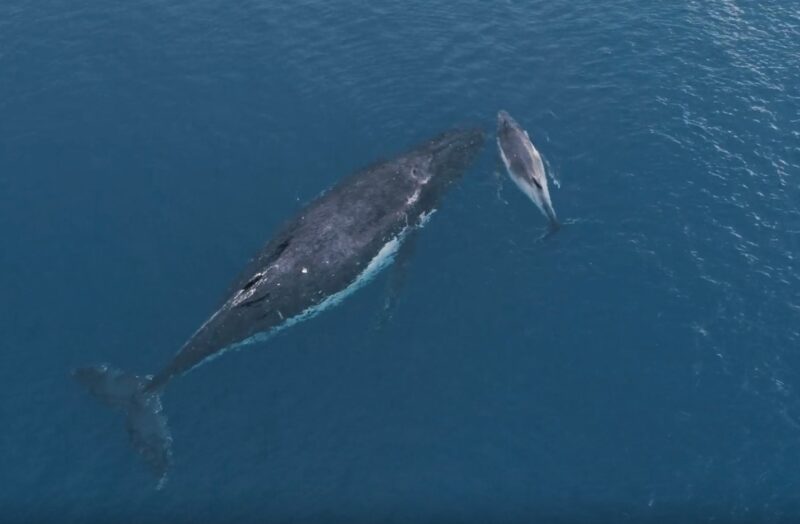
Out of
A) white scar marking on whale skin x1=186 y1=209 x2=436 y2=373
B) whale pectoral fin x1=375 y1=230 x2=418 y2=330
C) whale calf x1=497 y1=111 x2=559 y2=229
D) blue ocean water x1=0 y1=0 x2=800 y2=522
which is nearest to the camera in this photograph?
blue ocean water x1=0 y1=0 x2=800 y2=522

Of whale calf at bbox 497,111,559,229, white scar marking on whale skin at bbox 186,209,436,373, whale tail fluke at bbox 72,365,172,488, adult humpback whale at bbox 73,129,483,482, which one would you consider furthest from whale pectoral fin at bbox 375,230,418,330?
whale tail fluke at bbox 72,365,172,488

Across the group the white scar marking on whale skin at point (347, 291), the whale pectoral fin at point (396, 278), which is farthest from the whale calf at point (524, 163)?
the whale pectoral fin at point (396, 278)

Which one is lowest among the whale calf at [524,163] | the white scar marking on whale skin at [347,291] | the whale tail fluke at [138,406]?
the whale tail fluke at [138,406]

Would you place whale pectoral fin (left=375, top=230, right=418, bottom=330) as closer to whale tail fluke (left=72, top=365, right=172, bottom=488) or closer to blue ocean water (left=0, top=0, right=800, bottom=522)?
blue ocean water (left=0, top=0, right=800, bottom=522)

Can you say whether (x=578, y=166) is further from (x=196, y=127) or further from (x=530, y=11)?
(x=196, y=127)

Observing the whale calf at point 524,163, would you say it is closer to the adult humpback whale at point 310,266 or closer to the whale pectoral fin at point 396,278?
the adult humpback whale at point 310,266

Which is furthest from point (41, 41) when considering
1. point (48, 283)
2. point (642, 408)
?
point (642, 408)
